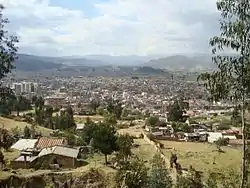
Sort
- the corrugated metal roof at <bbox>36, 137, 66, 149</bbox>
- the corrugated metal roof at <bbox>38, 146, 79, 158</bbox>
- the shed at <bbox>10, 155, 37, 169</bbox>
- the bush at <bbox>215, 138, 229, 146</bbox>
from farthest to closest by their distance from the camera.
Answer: the bush at <bbox>215, 138, 229, 146</bbox> → the corrugated metal roof at <bbox>36, 137, 66, 149</bbox> → the corrugated metal roof at <bbox>38, 146, 79, 158</bbox> → the shed at <bbox>10, 155, 37, 169</bbox>

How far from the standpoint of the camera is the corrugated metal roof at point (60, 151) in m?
27.4

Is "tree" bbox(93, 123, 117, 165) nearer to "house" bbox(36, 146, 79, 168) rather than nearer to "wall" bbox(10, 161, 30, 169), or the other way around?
"house" bbox(36, 146, 79, 168)

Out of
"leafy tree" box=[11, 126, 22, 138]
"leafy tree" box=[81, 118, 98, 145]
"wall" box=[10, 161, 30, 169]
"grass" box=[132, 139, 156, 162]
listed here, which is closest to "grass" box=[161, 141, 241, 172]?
"grass" box=[132, 139, 156, 162]

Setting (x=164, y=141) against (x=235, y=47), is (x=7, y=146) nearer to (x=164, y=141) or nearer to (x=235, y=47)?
(x=164, y=141)

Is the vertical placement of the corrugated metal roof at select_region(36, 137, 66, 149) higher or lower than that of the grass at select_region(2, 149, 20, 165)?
higher

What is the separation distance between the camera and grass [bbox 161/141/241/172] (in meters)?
28.0

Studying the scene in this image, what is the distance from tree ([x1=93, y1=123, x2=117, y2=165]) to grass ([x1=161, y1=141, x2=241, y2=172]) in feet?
14.7

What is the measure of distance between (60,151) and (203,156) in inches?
410

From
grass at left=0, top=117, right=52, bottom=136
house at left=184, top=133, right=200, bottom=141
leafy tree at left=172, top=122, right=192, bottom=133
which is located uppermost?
grass at left=0, top=117, right=52, bottom=136

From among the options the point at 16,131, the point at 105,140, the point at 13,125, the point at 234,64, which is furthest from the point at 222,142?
the point at 234,64

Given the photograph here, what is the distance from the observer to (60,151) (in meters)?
27.9

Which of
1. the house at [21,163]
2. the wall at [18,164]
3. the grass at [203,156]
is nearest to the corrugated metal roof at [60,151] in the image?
the house at [21,163]

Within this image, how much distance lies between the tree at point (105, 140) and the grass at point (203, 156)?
14.7 feet

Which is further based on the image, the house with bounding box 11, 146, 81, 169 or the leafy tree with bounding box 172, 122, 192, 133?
the leafy tree with bounding box 172, 122, 192, 133
